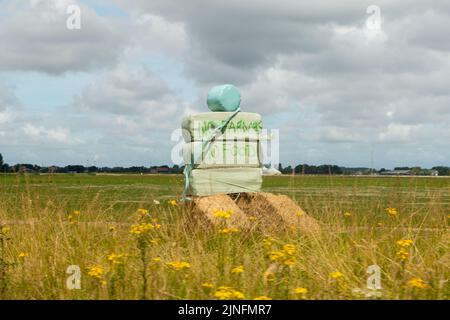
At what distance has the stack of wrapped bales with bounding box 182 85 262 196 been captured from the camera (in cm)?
775

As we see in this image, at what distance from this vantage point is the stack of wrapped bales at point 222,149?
7754 mm

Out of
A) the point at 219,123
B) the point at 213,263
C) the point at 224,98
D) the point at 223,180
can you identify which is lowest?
the point at 213,263

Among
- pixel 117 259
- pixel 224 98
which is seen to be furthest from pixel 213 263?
pixel 224 98

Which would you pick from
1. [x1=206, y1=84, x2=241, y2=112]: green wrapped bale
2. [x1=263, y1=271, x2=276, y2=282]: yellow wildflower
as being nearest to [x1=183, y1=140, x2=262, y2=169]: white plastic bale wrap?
[x1=206, y1=84, x2=241, y2=112]: green wrapped bale

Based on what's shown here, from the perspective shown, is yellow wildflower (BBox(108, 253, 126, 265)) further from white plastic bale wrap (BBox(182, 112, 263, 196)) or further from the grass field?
white plastic bale wrap (BBox(182, 112, 263, 196))

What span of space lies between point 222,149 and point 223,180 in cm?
44

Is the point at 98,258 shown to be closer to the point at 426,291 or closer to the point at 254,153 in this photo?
the point at 426,291

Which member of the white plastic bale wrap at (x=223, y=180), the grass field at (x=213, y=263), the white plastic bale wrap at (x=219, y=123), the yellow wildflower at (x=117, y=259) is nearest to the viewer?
the grass field at (x=213, y=263)

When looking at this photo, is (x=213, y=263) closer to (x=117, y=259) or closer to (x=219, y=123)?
(x=117, y=259)

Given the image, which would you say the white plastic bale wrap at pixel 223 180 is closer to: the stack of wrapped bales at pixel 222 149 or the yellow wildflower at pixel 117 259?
the stack of wrapped bales at pixel 222 149

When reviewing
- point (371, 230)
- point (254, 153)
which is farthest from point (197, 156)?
point (371, 230)

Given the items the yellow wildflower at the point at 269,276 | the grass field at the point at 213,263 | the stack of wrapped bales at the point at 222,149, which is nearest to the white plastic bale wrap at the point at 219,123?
the stack of wrapped bales at the point at 222,149

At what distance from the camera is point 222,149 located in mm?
7852
